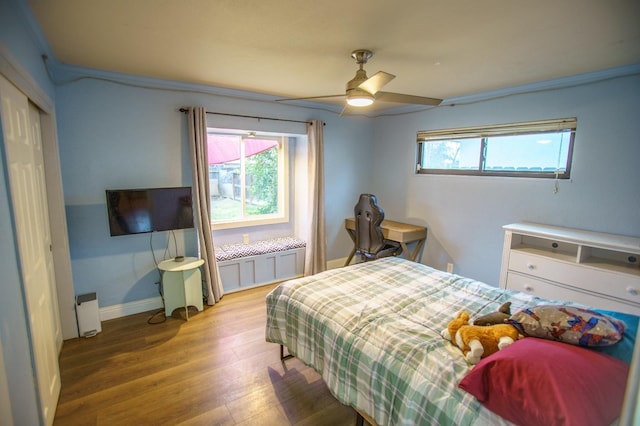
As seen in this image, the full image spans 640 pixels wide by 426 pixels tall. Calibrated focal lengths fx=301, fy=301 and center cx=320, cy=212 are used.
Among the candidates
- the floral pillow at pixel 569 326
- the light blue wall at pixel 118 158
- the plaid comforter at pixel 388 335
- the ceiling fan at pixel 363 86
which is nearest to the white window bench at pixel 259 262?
the light blue wall at pixel 118 158

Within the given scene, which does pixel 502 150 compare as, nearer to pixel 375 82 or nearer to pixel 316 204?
pixel 375 82

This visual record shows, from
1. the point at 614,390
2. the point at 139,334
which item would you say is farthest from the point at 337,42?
the point at 139,334

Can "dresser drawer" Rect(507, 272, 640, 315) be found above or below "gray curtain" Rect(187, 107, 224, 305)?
below

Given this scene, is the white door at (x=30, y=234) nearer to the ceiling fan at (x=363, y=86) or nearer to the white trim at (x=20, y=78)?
the white trim at (x=20, y=78)

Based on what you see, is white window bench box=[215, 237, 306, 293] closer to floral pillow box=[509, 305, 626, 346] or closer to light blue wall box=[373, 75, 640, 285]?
light blue wall box=[373, 75, 640, 285]

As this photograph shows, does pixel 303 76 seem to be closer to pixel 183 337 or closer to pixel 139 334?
pixel 183 337

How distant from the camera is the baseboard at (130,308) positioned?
3.02 metres

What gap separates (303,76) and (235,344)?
8.28ft

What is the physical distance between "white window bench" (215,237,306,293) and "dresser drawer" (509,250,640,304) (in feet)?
8.42

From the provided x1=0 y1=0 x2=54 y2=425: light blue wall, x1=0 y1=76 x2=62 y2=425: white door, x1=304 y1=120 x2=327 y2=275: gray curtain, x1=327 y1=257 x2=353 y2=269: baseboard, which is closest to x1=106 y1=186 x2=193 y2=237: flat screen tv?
x1=0 y1=76 x2=62 y2=425: white door

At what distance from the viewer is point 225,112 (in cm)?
344

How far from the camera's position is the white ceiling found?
Answer: 1.63 meters

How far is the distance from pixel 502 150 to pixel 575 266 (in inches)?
57.1

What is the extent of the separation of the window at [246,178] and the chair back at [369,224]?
1240mm
